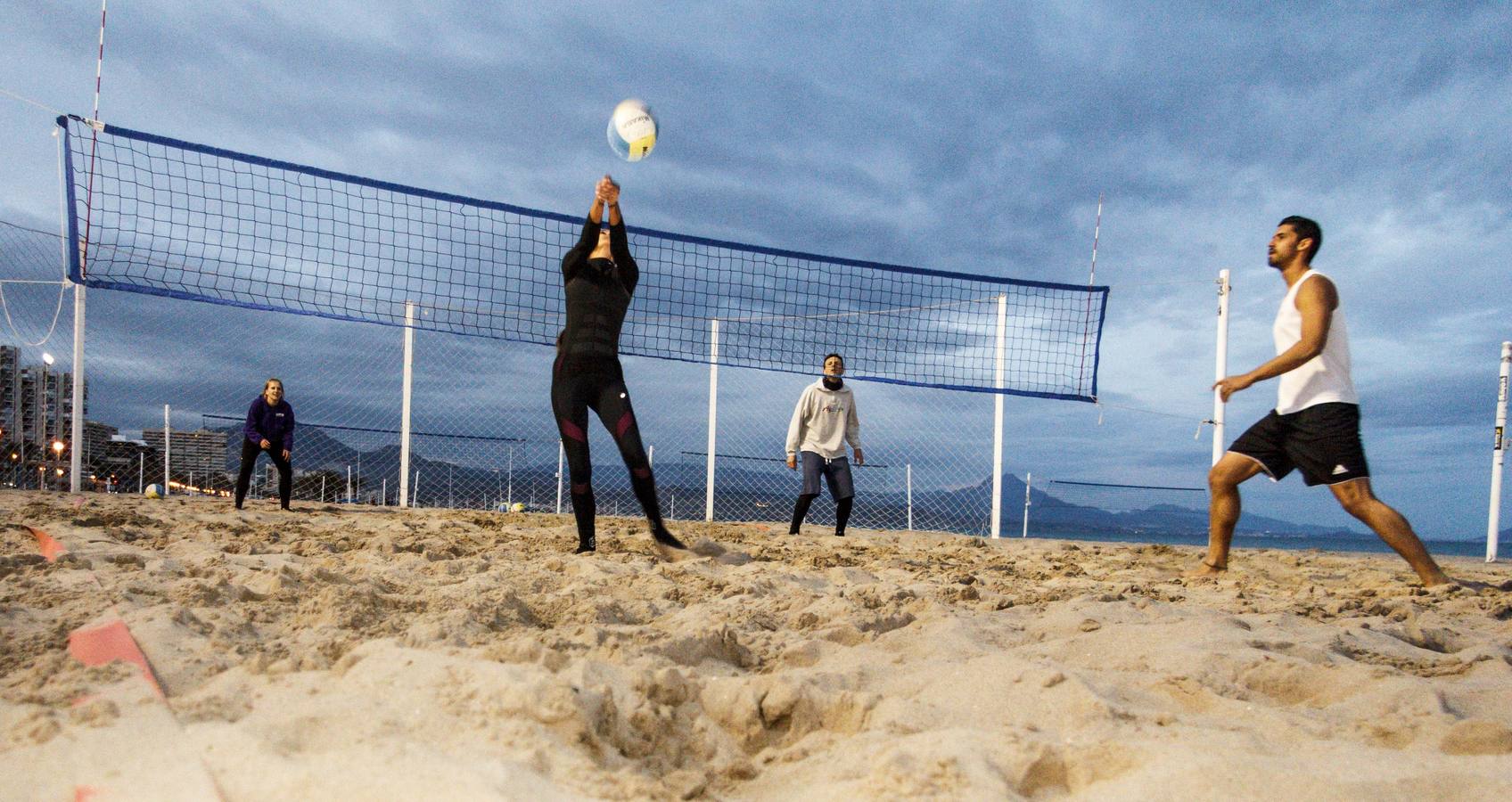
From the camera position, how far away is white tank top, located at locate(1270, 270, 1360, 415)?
149 inches

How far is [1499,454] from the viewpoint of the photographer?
24.3ft

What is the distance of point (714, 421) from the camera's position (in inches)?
378

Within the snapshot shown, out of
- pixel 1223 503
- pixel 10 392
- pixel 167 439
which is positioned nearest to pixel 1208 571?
pixel 1223 503

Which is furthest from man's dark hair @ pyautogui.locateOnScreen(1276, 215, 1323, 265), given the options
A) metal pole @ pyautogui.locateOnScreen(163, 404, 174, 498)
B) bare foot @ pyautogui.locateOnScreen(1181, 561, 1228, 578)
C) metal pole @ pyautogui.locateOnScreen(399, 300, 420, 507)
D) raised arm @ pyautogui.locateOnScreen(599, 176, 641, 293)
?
metal pole @ pyautogui.locateOnScreen(163, 404, 174, 498)

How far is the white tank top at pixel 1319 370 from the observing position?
12.4ft

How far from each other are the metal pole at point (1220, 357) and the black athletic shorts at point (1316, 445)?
3368 mm

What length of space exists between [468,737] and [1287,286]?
4183 millimetres

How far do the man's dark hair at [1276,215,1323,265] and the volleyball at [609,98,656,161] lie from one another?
3.21 m

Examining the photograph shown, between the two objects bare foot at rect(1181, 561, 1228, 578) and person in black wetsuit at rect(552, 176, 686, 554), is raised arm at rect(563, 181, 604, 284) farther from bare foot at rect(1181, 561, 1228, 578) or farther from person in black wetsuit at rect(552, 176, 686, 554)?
bare foot at rect(1181, 561, 1228, 578)

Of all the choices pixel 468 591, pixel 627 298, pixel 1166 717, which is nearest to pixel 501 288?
pixel 627 298

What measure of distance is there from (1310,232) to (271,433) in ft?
26.1

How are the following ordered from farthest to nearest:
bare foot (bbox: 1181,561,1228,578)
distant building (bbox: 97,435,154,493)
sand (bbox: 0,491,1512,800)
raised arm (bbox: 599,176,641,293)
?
distant building (bbox: 97,435,154,493) < bare foot (bbox: 1181,561,1228,578) < raised arm (bbox: 599,176,641,293) < sand (bbox: 0,491,1512,800)

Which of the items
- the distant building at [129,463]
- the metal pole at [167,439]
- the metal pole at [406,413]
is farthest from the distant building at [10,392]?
the metal pole at [406,413]

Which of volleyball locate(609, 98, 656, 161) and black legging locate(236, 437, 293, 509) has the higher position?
volleyball locate(609, 98, 656, 161)
